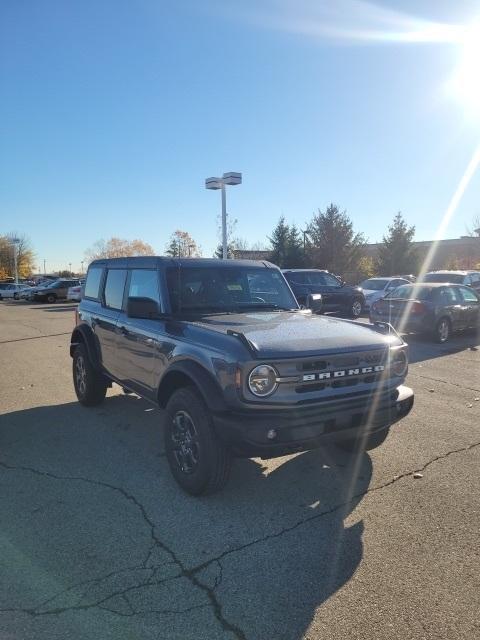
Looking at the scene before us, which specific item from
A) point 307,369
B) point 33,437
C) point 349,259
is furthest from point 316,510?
point 349,259

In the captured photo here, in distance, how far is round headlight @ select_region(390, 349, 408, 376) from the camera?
3.97 m

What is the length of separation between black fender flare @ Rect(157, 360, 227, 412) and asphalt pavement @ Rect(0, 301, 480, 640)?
0.77 meters

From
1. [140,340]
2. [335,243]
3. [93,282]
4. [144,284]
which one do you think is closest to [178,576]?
[140,340]

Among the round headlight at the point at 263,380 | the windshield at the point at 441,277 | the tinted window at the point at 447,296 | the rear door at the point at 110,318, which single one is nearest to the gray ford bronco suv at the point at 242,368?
the round headlight at the point at 263,380

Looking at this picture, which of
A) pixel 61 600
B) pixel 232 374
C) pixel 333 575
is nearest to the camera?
pixel 61 600

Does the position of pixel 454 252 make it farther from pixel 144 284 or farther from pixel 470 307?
pixel 144 284

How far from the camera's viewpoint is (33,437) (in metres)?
5.18

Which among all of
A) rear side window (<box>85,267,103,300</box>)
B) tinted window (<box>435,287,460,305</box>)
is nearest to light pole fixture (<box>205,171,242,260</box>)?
tinted window (<box>435,287,460,305</box>)

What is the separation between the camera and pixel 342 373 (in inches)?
141

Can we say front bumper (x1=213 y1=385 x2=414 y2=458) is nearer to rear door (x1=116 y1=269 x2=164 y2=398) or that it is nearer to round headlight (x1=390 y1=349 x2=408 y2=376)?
round headlight (x1=390 y1=349 x2=408 y2=376)

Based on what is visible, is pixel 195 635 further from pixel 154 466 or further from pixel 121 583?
pixel 154 466

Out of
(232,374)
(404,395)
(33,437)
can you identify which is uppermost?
(232,374)

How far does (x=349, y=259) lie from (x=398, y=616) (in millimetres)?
41217

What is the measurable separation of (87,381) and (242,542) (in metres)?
3.61
